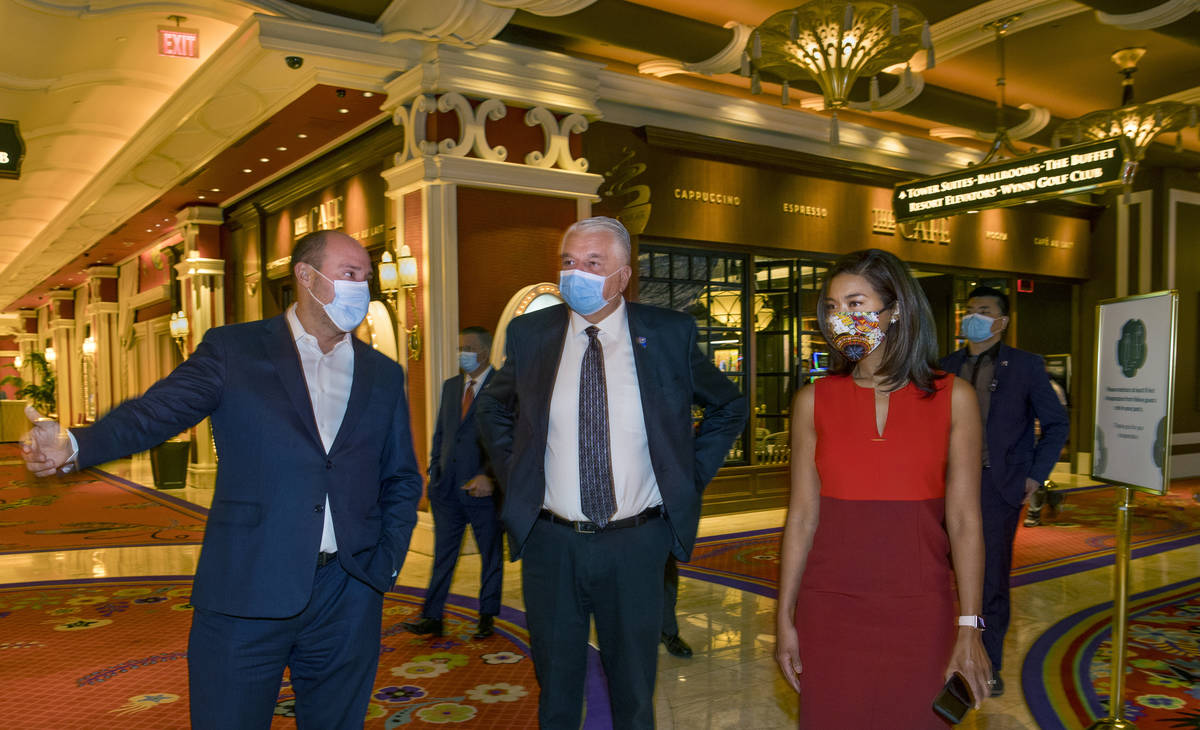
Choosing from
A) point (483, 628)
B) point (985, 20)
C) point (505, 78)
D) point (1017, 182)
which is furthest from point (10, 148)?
point (985, 20)

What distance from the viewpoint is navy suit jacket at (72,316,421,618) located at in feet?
6.32

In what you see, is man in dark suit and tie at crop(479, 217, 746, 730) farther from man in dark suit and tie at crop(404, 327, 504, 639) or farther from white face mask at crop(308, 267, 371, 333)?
man in dark suit and tie at crop(404, 327, 504, 639)

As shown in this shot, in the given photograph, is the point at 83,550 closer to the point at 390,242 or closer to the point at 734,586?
the point at 390,242

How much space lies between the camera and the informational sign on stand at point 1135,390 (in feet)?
9.64

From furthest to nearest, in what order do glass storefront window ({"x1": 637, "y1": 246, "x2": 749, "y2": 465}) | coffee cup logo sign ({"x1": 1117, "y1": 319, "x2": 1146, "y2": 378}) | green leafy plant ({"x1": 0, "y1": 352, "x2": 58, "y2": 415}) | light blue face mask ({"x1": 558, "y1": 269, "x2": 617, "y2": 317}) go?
green leafy plant ({"x1": 0, "y1": 352, "x2": 58, "y2": 415}), glass storefront window ({"x1": 637, "y1": 246, "x2": 749, "y2": 465}), coffee cup logo sign ({"x1": 1117, "y1": 319, "x2": 1146, "y2": 378}), light blue face mask ({"x1": 558, "y1": 269, "x2": 617, "y2": 317})

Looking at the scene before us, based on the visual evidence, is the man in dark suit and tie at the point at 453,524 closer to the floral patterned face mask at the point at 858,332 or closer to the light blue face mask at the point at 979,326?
the light blue face mask at the point at 979,326

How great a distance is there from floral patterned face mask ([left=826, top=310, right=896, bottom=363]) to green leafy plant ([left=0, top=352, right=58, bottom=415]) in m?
23.4

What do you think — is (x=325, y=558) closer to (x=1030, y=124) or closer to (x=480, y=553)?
(x=480, y=553)

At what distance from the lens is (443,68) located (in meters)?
6.43

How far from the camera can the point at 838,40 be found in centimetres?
520

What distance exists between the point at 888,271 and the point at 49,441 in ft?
5.79

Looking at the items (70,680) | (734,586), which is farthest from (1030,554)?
(70,680)

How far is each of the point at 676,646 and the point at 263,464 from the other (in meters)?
2.80

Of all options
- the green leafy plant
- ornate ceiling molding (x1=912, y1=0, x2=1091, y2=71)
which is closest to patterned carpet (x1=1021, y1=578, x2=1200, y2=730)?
ornate ceiling molding (x1=912, y1=0, x2=1091, y2=71)
